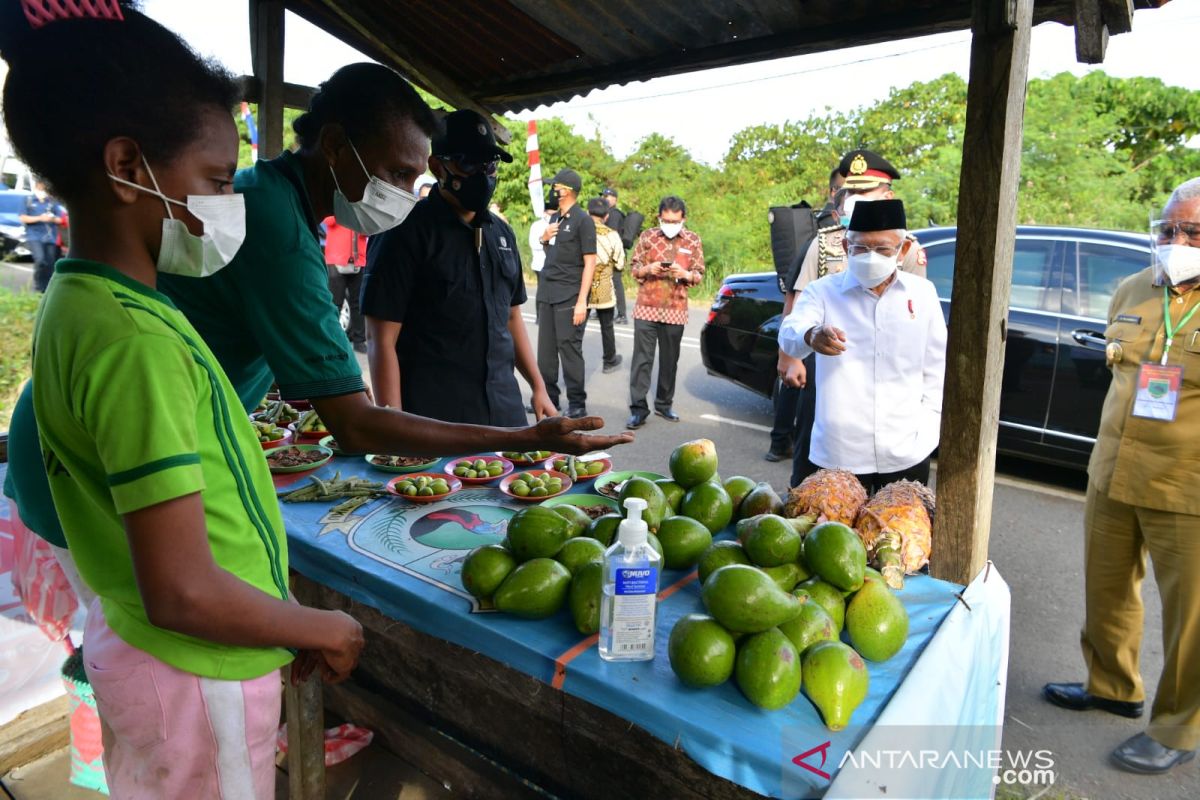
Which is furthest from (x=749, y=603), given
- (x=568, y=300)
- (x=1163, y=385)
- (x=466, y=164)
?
(x=568, y=300)

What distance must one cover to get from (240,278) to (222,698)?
91 centimetres

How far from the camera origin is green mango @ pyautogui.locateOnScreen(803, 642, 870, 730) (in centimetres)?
135

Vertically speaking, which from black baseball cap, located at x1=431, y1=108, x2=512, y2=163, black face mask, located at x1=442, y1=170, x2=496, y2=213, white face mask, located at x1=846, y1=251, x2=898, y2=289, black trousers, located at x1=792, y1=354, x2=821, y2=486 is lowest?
black trousers, located at x1=792, y1=354, x2=821, y2=486

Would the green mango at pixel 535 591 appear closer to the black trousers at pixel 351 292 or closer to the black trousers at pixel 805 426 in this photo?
the black trousers at pixel 805 426

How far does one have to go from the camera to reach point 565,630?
162cm

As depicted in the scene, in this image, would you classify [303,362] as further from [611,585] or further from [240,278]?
[611,585]

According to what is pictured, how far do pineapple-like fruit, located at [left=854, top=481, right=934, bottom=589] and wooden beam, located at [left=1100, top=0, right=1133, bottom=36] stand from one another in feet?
4.90

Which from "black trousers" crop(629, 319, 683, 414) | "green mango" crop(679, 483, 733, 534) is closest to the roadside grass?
"black trousers" crop(629, 319, 683, 414)

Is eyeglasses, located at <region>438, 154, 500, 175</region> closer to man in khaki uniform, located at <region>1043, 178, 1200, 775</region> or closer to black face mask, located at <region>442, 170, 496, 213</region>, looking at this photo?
black face mask, located at <region>442, 170, 496, 213</region>

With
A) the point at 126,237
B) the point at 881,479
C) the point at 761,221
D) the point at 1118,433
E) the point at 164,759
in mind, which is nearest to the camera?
the point at 126,237

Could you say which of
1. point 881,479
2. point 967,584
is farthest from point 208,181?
point 881,479

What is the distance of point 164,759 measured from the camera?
1.32m

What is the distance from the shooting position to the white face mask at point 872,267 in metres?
2.87

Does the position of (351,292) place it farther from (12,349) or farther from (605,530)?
(605,530)
